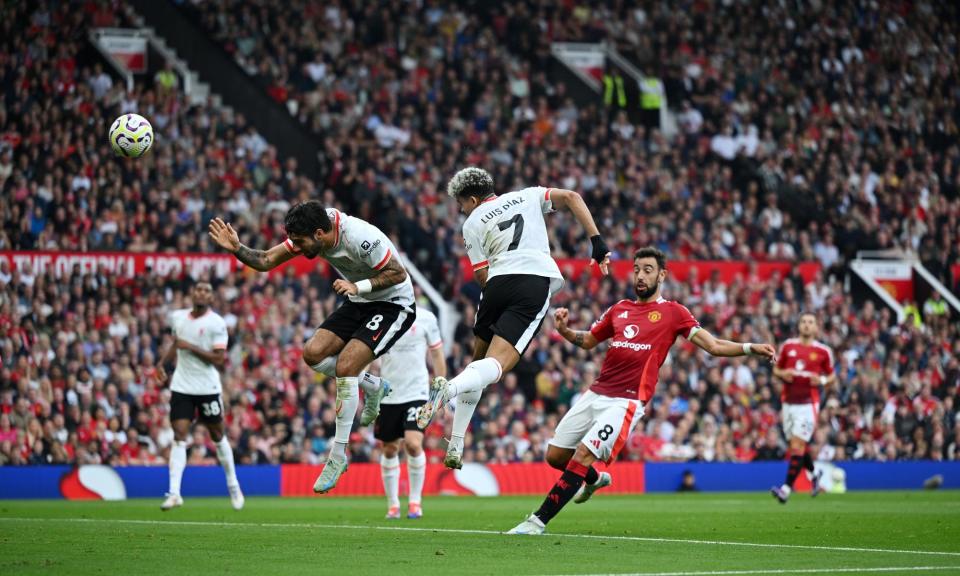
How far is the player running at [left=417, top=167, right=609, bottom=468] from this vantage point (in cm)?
1270

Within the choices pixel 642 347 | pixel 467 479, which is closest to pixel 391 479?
pixel 642 347

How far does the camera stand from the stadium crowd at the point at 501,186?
26031mm

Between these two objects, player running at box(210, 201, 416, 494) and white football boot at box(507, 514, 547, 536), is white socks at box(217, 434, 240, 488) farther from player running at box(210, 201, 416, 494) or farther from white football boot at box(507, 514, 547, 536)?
white football boot at box(507, 514, 547, 536)

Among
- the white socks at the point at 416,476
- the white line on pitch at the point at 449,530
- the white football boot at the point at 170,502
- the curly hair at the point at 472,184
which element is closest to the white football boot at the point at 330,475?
the white line on pitch at the point at 449,530

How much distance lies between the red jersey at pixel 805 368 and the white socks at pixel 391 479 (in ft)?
24.6

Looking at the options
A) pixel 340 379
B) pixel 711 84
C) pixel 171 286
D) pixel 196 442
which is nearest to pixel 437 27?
pixel 711 84

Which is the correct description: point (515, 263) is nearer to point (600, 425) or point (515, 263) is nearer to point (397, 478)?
point (600, 425)

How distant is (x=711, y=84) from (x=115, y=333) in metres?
19.6

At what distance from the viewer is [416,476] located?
17.8 m

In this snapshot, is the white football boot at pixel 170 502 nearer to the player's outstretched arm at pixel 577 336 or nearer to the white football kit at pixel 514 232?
the player's outstretched arm at pixel 577 336

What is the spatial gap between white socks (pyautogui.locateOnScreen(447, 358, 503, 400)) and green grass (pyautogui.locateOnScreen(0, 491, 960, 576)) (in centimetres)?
134

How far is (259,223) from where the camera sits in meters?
28.7

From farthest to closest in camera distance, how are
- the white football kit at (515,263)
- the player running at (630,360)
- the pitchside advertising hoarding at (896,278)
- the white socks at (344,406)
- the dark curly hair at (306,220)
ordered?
the pitchside advertising hoarding at (896,278)
the player running at (630,360)
the white socks at (344,406)
the dark curly hair at (306,220)
the white football kit at (515,263)

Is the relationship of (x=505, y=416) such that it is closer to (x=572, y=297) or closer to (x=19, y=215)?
(x=572, y=297)
